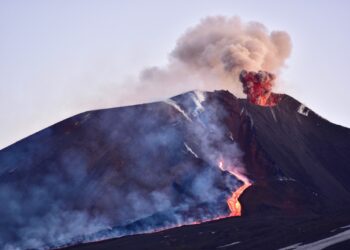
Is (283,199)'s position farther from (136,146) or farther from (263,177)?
(136,146)

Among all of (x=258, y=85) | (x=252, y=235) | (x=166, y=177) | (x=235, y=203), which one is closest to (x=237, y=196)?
(x=235, y=203)

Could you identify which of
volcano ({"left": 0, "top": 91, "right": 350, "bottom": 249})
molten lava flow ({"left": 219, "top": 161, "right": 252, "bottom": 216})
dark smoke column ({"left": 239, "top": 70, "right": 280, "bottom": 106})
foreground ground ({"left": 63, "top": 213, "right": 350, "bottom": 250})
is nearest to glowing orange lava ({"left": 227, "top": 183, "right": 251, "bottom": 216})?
molten lava flow ({"left": 219, "top": 161, "right": 252, "bottom": 216})

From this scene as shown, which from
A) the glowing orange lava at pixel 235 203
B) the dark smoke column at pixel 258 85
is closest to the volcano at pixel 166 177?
the glowing orange lava at pixel 235 203

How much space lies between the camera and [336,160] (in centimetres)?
7294

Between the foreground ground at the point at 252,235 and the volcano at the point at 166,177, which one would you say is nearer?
the foreground ground at the point at 252,235

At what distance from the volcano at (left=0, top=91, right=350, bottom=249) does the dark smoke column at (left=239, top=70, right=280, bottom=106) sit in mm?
3900

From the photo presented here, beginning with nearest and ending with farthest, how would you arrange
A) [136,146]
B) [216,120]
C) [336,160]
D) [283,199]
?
[283,199], [136,146], [216,120], [336,160]

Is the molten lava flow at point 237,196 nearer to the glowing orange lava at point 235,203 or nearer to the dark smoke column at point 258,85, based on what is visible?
the glowing orange lava at point 235,203

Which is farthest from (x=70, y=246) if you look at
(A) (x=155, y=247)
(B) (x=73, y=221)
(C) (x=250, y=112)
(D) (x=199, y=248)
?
(C) (x=250, y=112)

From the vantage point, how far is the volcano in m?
50.5

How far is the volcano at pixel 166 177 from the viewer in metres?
50.5

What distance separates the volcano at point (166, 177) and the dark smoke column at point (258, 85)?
12.8ft

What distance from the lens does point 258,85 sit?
76750mm

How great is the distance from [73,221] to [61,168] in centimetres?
841
